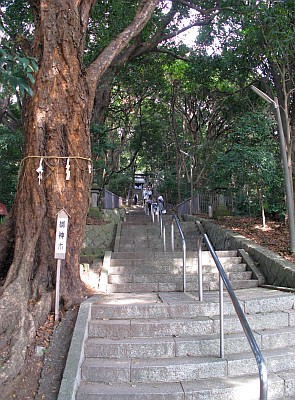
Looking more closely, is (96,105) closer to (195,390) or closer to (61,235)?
(61,235)

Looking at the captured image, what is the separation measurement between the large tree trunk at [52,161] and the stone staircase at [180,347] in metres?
0.78

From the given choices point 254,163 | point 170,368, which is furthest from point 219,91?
point 170,368

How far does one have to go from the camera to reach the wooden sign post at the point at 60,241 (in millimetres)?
4237

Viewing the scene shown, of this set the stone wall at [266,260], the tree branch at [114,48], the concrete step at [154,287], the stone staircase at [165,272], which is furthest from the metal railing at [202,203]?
the tree branch at [114,48]

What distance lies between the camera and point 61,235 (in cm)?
437

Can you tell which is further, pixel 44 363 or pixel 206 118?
pixel 206 118

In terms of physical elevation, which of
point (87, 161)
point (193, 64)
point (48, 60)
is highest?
point (193, 64)

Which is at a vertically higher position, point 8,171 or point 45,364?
point 8,171

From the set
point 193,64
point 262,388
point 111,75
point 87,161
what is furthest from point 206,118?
point 262,388

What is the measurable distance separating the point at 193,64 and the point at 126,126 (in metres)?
8.63

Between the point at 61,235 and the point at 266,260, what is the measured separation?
373 cm

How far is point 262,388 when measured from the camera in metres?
2.22

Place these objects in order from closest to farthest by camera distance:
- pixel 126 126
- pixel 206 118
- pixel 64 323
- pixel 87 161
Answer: pixel 64 323
pixel 87 161
pixel 206 118
pixel 126 126

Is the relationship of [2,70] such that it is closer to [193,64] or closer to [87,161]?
[87,161]
